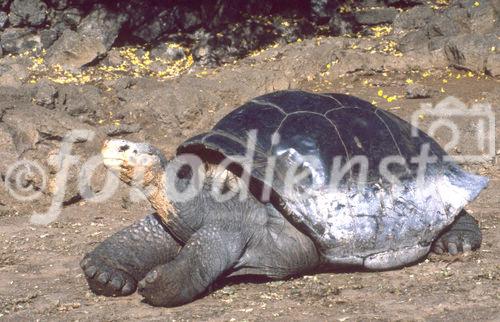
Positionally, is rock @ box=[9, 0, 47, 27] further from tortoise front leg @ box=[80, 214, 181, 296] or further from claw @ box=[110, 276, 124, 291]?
claw @ box=[110, 276, 124, 291]

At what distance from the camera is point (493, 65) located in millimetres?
8664

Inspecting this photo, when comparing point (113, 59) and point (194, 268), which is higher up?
point (113, 59)

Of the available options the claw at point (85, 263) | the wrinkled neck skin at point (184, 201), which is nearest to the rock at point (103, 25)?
the wrinkled neck skin at point (184, 201)

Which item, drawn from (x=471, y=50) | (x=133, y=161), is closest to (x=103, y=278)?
(x=133, y=161)

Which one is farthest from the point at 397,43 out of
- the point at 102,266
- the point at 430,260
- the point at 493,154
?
the point at 102,266

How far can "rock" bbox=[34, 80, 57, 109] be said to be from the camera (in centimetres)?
752

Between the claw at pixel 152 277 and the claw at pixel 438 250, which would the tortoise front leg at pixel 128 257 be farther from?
the claw at pixel 438 250

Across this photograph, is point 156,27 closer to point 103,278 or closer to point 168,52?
point 168,52

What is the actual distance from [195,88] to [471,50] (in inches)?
121

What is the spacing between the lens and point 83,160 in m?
6.35

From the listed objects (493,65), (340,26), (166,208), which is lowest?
(166,208)

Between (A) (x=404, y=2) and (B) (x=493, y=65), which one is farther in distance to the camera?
(A) (x=404, y=2)

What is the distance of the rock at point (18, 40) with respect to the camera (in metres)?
10.9

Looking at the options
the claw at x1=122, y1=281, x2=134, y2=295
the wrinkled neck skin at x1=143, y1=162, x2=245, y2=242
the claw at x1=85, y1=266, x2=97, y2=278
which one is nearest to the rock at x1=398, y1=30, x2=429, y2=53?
the wrinkled neck skin at x1=143, y1=162, x2=245, y2=242
